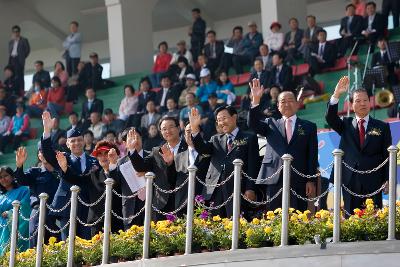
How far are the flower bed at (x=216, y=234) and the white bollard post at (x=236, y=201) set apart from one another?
0.35ft

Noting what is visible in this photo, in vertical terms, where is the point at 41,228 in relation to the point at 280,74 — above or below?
below

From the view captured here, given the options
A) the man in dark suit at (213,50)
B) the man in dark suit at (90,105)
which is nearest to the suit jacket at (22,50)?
the man in dark suit at (90,105)

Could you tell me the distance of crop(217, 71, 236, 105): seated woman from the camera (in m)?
25.9

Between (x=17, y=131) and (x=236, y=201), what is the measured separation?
1382 centimetres

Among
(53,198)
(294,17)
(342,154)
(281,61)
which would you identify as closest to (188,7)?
(294,17)

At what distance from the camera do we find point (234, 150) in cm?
1700

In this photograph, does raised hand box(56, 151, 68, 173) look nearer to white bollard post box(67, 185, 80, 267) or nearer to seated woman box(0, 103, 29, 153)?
white bollard post box(67, 185, 80, 267)

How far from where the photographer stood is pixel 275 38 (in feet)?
90.3

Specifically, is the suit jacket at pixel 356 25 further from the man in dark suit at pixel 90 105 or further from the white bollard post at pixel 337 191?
the white bollard post at pixel 337 191

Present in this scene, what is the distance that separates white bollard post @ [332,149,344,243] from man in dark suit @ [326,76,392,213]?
2.04 feet

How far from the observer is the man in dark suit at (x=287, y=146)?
54.1 feet

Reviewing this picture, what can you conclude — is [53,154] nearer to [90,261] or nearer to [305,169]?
[90,261]

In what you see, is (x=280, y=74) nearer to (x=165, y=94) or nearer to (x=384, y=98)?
(x=384, y=98)

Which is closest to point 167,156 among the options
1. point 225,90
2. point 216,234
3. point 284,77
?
point 216,234
